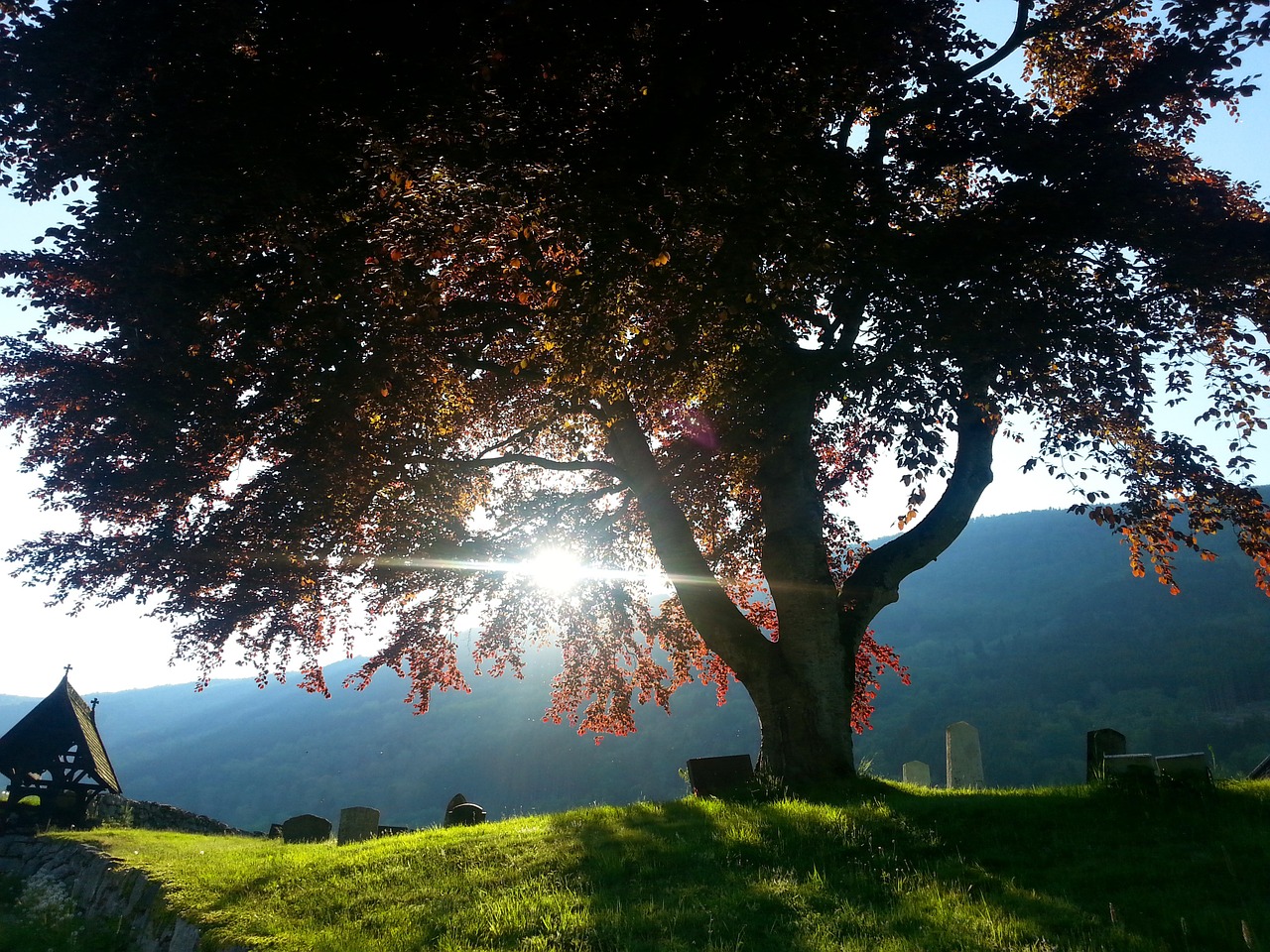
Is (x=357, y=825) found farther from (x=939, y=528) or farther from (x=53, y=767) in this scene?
(x=53, y=767)

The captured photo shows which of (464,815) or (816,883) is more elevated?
(816,883)

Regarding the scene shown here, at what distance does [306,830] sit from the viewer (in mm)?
14758

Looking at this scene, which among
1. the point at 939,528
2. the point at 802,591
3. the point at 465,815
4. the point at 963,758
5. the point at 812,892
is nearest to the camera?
the point at 812,892

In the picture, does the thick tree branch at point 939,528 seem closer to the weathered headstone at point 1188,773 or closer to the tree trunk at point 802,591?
the tree trunk at point 802,591

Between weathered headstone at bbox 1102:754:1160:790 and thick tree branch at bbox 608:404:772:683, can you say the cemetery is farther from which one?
thick tree branch at bbox 608:404:772:683

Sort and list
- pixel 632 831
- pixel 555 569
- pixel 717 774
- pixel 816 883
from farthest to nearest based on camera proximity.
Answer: pixel 555 569 < pixel 717 774 < pixel 632 831 < pixel 816 883

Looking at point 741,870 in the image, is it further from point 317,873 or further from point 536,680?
point 536,680

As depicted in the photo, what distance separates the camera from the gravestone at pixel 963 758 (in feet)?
49.4

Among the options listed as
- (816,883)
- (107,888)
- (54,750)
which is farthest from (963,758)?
(54,750)

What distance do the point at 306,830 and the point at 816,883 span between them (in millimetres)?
12479

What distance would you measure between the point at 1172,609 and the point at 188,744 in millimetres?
190515

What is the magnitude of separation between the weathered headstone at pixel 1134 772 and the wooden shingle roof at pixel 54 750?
28.3 meters

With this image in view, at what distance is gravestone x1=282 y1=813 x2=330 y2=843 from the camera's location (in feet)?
48.2

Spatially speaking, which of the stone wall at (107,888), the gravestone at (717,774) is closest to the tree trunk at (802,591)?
the gravestone at (717,774)
